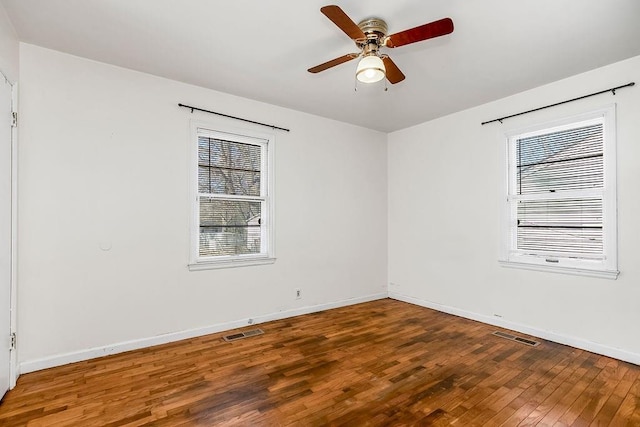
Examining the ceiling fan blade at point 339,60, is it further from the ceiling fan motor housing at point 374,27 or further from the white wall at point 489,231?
the white wall at point 489,231

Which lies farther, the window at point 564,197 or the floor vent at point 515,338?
the floor vent at point 515,338

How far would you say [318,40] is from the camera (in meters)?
2.55

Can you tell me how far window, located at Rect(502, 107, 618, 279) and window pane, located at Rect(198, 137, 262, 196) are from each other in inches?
123

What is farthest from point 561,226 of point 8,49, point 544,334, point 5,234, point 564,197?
point 8,49

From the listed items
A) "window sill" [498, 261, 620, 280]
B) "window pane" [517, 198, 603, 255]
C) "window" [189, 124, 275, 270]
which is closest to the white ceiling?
"window" [189, 124, 275, 270]

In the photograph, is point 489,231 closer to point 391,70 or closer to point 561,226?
point 561,226

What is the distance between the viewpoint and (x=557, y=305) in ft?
10.8

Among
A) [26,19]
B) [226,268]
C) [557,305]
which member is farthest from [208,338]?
[557,305]

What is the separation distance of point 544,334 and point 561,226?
3.88 ft

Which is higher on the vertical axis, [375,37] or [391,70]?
[375,37]

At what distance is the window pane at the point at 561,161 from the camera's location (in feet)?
10.2

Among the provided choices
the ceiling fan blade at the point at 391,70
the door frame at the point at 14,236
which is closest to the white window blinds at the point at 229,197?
the door frame at the point at 14,236

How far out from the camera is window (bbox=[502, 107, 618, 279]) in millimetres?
3000

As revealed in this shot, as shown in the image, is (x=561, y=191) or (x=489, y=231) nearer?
(x=561, y=191)
